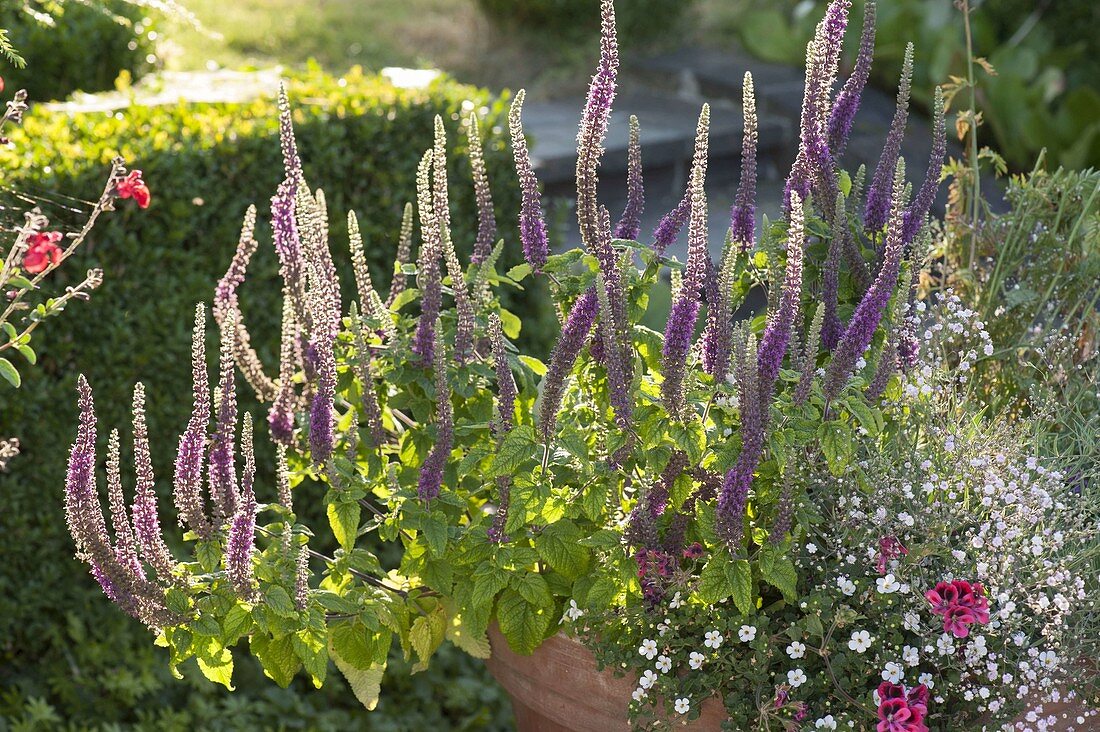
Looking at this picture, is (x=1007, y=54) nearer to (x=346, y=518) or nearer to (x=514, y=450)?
(x=514, y=450)

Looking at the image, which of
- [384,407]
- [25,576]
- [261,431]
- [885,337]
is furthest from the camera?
[261,431]

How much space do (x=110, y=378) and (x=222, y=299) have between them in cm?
132

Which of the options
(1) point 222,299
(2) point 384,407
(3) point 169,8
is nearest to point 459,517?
(2) point 384,407

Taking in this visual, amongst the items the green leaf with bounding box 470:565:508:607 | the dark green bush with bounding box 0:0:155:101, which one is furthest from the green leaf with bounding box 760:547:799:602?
the dark green bush with bounding box 0:0:155:101

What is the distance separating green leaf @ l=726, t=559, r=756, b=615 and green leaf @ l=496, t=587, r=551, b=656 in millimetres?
406

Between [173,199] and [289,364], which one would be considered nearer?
[289,364]

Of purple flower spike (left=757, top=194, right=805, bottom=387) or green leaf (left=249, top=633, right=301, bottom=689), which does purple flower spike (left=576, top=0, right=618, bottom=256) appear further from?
green leaf (left=249, top=633, right=301, bottom=689)

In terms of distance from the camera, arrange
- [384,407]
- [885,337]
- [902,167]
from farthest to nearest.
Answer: [384,407] < [885,337] < [902,167]

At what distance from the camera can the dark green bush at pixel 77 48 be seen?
14.5 ft

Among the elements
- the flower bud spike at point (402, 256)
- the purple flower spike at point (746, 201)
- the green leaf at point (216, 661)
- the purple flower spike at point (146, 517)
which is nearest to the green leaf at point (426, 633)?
the green leaf at point (216, 661)

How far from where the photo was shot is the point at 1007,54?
7094mm

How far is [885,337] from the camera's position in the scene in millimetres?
2314

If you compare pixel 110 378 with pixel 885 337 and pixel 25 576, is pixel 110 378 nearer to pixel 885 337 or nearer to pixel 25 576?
pixel 25 576

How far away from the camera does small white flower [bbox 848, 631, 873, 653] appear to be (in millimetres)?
1993
